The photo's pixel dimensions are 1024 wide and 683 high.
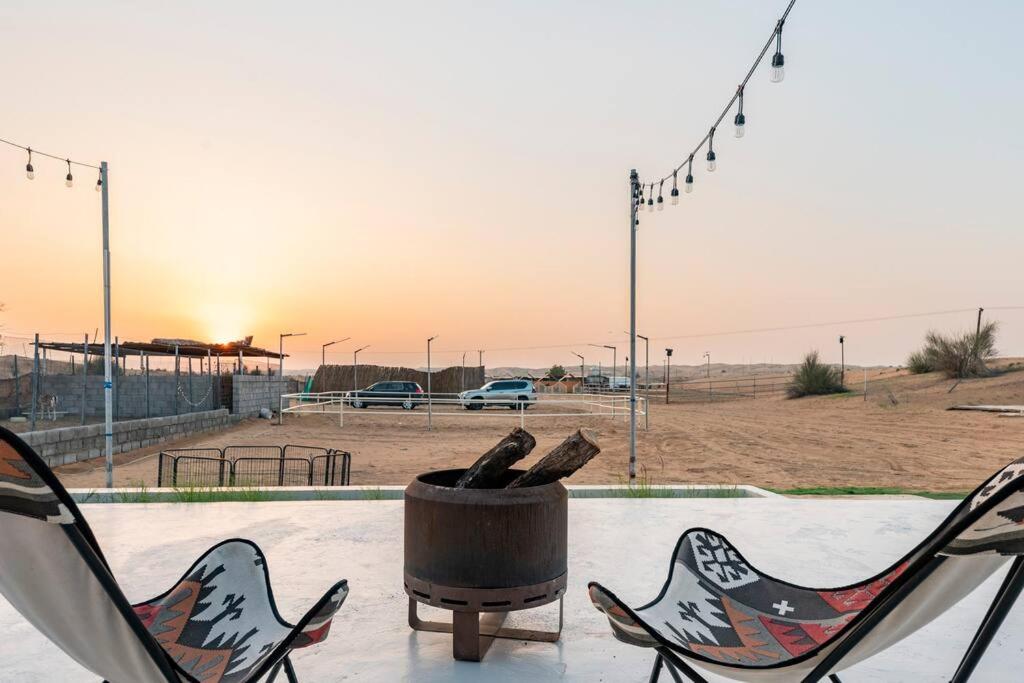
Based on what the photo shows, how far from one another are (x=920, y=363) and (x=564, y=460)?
33.8 metres

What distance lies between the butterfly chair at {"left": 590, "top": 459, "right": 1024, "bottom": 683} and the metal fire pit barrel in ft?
1.25

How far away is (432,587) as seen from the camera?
204 centimetres

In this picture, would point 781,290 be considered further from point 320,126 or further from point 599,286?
point 320,126

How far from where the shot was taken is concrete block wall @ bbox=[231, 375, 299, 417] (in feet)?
59.4

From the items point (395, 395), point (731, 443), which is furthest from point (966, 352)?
point (395, 395)

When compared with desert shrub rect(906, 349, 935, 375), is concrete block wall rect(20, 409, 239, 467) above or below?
below

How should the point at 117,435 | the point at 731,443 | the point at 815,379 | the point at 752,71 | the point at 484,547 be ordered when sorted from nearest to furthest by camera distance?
the point at 484,547
the point at 752,71
the point at 117,435
the point at 731,443
the point at 815,379

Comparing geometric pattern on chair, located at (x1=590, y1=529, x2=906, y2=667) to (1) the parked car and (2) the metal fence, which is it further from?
(1) the parked car

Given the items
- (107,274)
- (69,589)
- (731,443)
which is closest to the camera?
(69,589)

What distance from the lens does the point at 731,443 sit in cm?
1406

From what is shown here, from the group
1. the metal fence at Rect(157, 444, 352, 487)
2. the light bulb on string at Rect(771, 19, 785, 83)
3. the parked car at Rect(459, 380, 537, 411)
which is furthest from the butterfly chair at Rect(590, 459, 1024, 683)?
the parked car at Rect(459, 380, 537, 411)

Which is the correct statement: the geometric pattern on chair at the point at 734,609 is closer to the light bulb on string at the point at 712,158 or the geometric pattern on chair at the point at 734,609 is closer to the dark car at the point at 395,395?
the light bulb on string at the point at 712,158

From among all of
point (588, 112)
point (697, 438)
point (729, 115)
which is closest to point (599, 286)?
point (697, 438)

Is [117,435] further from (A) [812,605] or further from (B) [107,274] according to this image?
(A) [812,605]
